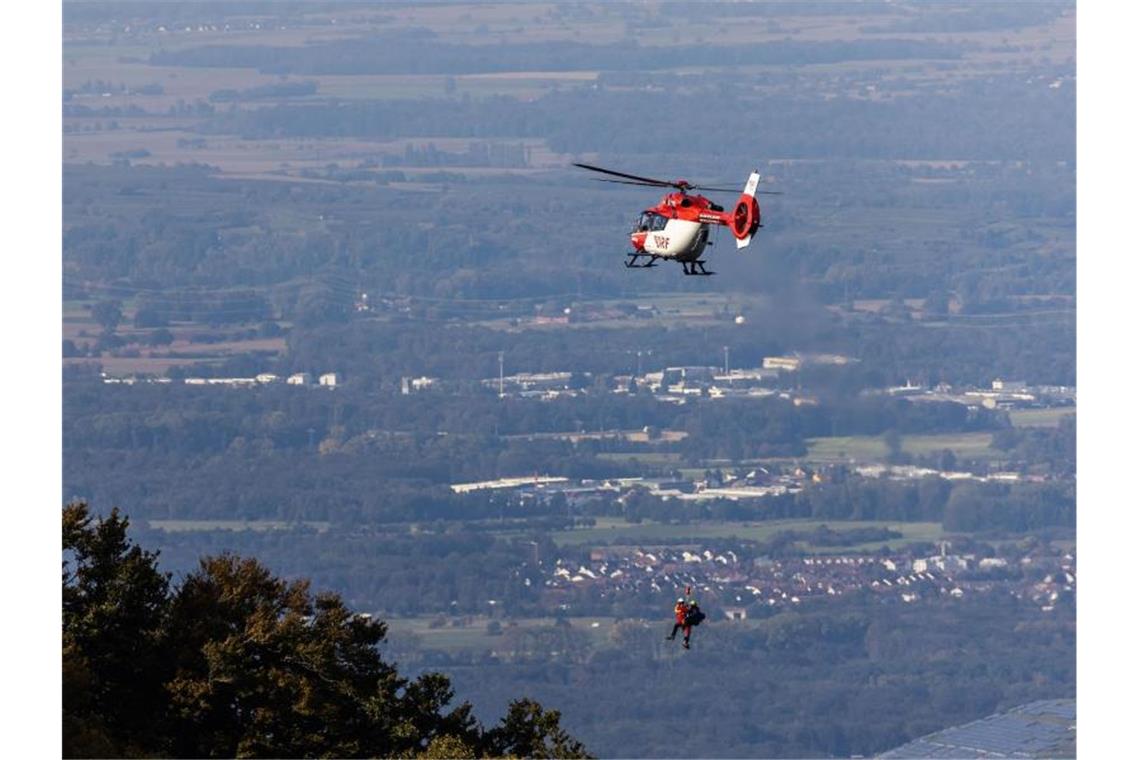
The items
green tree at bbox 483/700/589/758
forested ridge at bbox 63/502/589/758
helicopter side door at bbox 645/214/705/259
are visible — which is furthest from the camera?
green tree at bbox 483/700/589/758

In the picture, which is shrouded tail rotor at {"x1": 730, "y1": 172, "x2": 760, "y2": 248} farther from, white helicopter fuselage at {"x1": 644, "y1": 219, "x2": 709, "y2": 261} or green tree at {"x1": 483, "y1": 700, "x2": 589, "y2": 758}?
green tree at {"x1": 483, "y1": 700, "x2": 589, "y2": 758}

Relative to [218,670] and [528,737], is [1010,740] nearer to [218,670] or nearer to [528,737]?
[528,737]

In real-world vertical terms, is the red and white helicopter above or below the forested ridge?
above

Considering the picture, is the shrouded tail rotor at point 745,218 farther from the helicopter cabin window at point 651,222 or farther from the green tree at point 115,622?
the green tree at point 115,622

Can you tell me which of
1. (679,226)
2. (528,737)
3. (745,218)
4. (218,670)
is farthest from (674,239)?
(528,737)

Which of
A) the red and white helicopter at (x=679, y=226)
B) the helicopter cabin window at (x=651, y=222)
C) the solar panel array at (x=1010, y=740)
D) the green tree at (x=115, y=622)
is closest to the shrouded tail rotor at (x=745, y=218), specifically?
the red and white helicopter at (x=679, y=226)

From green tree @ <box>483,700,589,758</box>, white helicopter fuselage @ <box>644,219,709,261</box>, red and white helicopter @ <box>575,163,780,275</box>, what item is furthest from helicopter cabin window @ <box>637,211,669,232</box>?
green tree @ <box>483,700,589,758</box>

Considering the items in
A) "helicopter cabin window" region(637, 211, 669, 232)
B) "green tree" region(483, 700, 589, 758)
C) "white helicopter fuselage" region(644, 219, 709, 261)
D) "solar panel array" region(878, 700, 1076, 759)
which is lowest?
"solar panel array" region(878, 700, 1076, 759)
